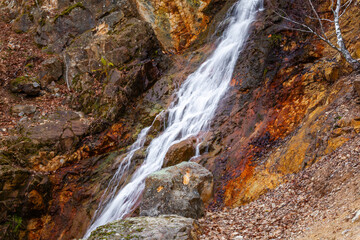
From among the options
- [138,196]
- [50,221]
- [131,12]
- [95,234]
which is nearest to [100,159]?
[50,221]

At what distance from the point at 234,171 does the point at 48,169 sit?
365 inches

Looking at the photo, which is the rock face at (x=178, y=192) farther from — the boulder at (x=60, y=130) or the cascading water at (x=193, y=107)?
the boulder at (x=60, y=130)

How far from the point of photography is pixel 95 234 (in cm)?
499

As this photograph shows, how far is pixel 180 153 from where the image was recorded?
401 inches

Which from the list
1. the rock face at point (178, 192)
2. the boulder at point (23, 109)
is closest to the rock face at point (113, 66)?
the boulder at point (23, 109)

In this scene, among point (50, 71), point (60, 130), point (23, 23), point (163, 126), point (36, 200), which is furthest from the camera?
point (23, 23)

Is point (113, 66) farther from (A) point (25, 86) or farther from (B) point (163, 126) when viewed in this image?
(B) point (163, 126)

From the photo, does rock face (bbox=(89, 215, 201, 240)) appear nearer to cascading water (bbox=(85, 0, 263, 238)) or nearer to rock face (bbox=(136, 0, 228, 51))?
cascading water (bbox=(85, 0, 263, 238))

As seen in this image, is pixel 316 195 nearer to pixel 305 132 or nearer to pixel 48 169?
pixel 305 132

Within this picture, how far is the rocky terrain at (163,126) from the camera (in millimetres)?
5918

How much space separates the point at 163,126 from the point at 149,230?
8.18 meters

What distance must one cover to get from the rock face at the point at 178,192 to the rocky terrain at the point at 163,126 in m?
0.03

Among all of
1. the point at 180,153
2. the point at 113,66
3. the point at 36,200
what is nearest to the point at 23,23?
the point at 113,66

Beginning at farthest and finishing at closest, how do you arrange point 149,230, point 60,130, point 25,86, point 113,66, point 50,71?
point 50,71 → point 113,66 → point 25,86 → point 60,130 → point 149,230
